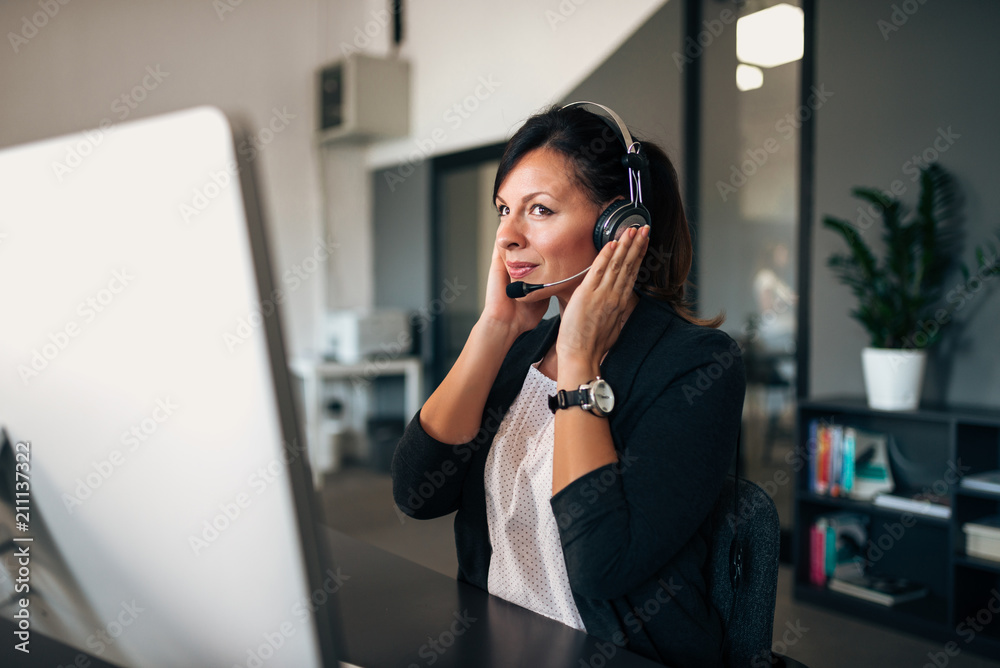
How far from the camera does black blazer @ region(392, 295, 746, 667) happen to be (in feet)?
3.06

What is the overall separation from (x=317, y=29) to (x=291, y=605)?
19.6ft

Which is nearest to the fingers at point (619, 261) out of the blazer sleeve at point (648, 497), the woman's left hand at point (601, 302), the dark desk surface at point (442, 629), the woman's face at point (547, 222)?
the woman's left hand at point (601, 302)

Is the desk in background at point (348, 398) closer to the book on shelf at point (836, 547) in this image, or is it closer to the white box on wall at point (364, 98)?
the white box on wall at point (364, 98)

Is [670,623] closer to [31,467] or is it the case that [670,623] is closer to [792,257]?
[31,467]

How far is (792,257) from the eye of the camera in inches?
133

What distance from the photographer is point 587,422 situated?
100 cm

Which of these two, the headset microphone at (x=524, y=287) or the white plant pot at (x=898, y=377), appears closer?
the headset microphone at (x=524, y=287)

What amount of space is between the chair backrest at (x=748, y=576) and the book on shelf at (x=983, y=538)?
1.97m

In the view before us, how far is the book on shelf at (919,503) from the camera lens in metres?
2.65

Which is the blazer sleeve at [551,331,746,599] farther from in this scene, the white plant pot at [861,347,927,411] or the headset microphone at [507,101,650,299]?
the white plant pot at [861,347,927,411]

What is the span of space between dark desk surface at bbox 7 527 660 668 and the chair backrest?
0.29m

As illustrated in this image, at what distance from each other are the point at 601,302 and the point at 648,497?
0.32m

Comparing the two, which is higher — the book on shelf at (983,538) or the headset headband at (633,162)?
the headset headband at (633,162)

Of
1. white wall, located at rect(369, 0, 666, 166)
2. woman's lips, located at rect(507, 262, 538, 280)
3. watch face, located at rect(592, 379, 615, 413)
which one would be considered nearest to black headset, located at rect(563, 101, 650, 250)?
woman's lips, located at rect(507, 262, 538, 280)
